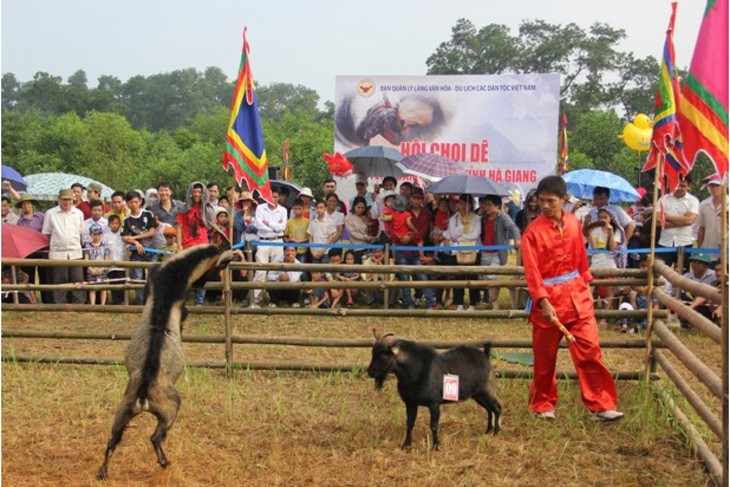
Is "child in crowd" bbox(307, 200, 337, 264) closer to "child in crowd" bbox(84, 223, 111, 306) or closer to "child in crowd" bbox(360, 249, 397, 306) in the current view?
"child in crowd" bbox(360, 249, 397, 306)

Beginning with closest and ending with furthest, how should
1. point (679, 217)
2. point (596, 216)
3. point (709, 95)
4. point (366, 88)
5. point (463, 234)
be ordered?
point (709, 95) < point (679, 217) < point (596, 216) < point (463, 234) < point (366, 88)

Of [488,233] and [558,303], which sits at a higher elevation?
[488,233]

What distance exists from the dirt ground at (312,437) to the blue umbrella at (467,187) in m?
2.97

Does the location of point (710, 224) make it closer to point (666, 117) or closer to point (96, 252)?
point (666, 117)

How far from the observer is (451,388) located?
512 cm

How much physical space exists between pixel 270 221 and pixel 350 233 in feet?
3.50

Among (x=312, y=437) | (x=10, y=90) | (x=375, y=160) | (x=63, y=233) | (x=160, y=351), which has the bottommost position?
(x=312, y=437)

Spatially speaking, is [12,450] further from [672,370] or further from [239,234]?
[239,234]

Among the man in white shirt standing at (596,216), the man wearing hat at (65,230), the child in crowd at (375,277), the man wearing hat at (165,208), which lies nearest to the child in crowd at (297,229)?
the child in crowd at (375,277)

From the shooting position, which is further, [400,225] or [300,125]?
[300,125]

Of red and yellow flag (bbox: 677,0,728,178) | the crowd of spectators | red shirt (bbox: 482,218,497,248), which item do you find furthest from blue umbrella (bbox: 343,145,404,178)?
red and yellow flag (bbox: 677,0,728,178)

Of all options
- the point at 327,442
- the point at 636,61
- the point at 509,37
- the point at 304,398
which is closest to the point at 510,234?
the point at 304,398

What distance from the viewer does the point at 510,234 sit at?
32.4ft

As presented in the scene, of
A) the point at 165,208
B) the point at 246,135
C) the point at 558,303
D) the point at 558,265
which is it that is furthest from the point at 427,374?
the point at 165,208
